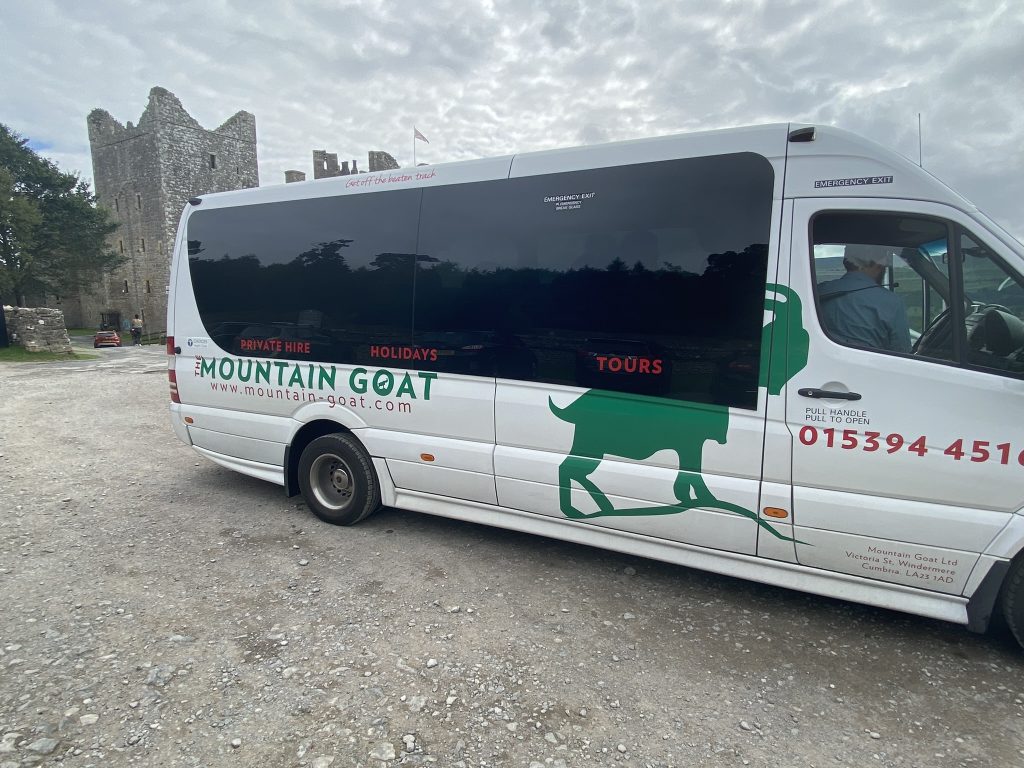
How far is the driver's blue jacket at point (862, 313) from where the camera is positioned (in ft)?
9.45

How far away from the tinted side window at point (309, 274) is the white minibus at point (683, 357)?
2 cm

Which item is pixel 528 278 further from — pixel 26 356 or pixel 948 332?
pixel 26 356

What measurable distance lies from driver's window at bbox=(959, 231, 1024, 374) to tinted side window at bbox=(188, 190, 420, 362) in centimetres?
332

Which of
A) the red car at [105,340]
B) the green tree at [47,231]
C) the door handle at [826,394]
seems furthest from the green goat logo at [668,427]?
the green tree at [47,231]

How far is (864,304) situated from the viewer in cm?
293

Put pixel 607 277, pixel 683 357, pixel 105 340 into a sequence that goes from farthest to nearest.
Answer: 1. pixel 105 340
2. pixel 607 277
3. pixel 683 357

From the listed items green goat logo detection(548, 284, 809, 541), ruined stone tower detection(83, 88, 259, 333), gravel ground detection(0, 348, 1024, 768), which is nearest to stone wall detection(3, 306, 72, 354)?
gravel ground detection(0, 348, 1024, 768)

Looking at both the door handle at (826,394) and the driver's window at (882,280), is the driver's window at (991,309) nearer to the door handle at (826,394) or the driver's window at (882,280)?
the driver's window at (882,280)

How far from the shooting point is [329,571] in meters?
3.82

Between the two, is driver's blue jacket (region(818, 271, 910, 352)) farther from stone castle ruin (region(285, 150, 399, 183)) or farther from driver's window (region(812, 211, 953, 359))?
stone castle ruin (region(285, 150, 399, 183))

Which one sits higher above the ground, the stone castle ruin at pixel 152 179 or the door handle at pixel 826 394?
the stone castle ruin at pixel 152 179

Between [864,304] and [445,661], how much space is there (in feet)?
9.55

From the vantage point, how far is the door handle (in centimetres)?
286

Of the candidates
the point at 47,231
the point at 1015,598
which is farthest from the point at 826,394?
the point at 47,231
